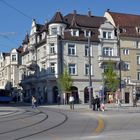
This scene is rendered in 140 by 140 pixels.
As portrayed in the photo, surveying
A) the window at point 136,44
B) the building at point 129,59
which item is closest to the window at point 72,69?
the building at point 129,59

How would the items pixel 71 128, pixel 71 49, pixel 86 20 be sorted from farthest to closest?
pixel 86 20
pixel 71 49
pixel 71 128

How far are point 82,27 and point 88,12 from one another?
7.02m

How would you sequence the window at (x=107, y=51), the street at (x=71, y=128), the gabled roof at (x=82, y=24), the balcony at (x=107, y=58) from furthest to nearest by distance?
1. the window at (x=107, y=51)
2. the balcony at (x=107, y=58)
3. the gabled roof at (x=82, y=24)
4. the street at (x=71, y=128)

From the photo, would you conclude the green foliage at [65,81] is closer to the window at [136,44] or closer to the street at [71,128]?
the window at [136,44]

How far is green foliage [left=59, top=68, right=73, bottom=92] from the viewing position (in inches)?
2805

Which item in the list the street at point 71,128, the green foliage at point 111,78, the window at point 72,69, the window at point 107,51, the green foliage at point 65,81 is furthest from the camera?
the window at point 107,51

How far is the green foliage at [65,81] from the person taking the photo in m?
71.2

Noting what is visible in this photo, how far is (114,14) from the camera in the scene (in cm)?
8588

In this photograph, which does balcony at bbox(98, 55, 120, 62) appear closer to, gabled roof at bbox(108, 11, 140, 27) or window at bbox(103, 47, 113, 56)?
window at bbox(103, 47, 113, 56)

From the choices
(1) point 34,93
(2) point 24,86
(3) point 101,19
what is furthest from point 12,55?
(3) point 101,19

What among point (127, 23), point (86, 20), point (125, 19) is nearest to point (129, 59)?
point (127, 23)

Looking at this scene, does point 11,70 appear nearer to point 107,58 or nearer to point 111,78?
point 107,58

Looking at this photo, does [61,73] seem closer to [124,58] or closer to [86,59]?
[86,59]

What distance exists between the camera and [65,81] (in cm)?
7106
